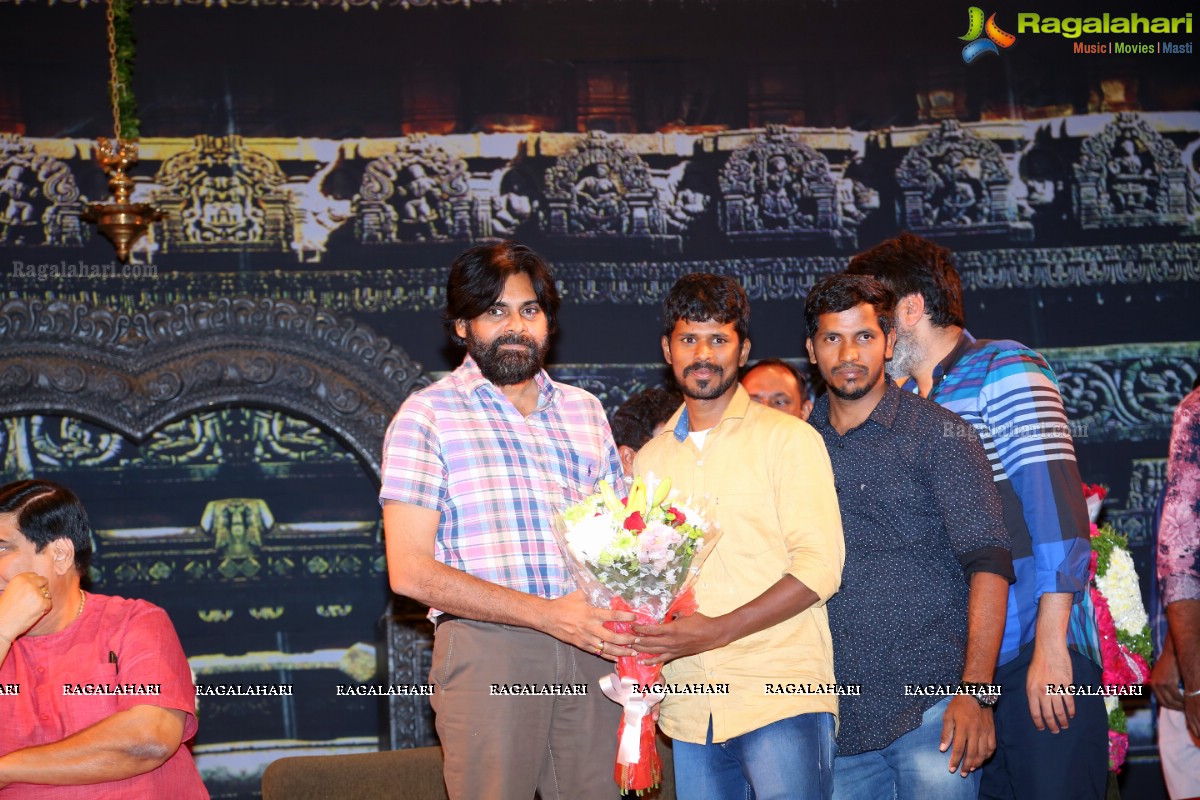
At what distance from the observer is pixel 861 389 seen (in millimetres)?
3127

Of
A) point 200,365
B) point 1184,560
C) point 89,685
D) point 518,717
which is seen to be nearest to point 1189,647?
point 1184,560

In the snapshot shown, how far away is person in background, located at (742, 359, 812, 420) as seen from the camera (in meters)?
4.91

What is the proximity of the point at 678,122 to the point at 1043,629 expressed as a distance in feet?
11.4

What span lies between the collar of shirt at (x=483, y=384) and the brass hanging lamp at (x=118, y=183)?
273cm

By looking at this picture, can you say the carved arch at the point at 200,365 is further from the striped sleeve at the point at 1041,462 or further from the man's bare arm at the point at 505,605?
the striped sleeve at the point at 1041,462

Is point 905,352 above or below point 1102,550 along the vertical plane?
above

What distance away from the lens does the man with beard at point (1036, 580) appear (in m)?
3.07

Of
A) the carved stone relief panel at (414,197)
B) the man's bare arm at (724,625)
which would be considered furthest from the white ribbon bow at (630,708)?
the carved stone relief panel at (414,197)

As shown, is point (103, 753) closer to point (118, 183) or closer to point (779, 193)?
point (118, 183)

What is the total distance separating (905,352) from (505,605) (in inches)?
61.1

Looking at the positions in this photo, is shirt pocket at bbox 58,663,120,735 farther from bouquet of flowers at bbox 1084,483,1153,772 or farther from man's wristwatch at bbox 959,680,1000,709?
bouquet of flowers at bbox 1084,483,1153,772

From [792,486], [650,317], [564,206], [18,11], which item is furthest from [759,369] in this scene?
[18,11]

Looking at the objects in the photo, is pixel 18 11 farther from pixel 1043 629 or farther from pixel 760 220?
pixel 1043 629

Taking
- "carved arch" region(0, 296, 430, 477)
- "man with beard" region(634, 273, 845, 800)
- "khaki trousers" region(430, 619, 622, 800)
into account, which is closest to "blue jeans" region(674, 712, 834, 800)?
"man with beard" region(634, 273, 845, 800)
